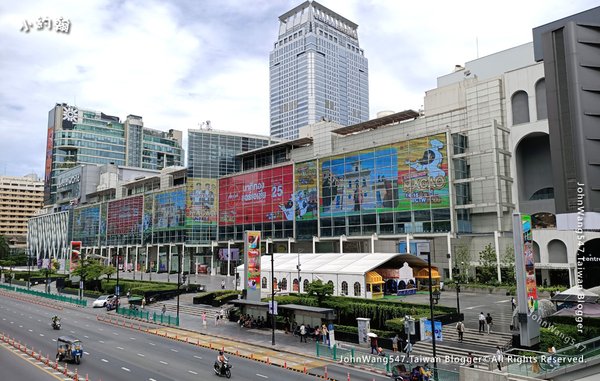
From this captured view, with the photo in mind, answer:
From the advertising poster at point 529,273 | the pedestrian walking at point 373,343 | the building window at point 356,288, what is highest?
the advertising poster at point 529,273

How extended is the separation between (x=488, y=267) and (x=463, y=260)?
4.13 metres

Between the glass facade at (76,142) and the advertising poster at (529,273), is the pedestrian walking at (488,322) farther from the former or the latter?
the glass facade at (76,142)

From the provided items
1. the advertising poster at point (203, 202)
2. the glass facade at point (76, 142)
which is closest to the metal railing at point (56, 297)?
the advertising poster at point (203, 202)

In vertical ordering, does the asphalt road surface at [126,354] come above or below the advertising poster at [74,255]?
below

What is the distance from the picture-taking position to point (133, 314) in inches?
2018

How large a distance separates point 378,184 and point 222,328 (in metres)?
41.4

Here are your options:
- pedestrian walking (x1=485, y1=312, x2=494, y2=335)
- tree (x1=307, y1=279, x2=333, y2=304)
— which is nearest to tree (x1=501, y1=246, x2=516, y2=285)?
pedestrian walking (x1=485, y1=312, x2=494, y2=335)

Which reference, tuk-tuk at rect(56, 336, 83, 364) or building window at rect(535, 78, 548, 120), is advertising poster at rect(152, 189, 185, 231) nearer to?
building window at rect(535, 78, 548, 120)

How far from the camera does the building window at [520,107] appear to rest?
7269 centimetres

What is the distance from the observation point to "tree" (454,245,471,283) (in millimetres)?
69562

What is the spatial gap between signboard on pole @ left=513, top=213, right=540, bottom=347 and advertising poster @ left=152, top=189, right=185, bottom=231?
97314 mm

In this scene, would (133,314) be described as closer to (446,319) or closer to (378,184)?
(446,319)

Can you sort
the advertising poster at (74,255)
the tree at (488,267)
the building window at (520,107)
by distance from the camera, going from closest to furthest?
the tree at (488,267) < the building window at (520,107) < the advertising poster at (74,255)

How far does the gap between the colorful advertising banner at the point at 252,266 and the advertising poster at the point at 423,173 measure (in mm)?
32577
